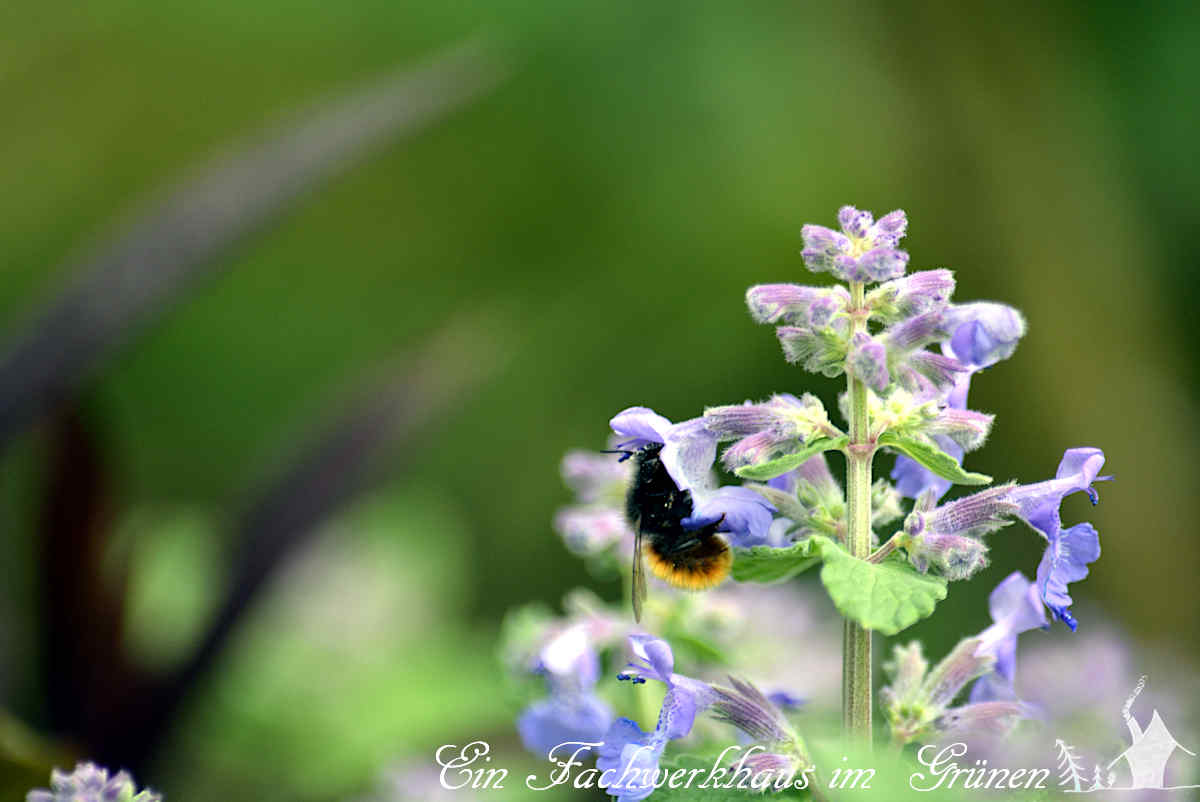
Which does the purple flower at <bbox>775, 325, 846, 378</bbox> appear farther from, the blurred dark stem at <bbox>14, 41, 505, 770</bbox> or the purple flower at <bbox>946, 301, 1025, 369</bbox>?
the blurred dark stem at <bbox>14, 41, 505, 770</bbox>

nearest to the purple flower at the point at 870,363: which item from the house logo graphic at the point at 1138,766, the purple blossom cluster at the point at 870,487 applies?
the purple blossom cluster at the point at 870,487

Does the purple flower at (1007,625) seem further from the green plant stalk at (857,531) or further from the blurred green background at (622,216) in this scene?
the blurred green background at (622,216)

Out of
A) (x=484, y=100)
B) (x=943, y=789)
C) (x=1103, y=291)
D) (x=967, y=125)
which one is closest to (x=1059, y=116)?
(x=967, y=125)

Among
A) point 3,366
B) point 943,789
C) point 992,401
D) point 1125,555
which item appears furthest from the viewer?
point 992,401

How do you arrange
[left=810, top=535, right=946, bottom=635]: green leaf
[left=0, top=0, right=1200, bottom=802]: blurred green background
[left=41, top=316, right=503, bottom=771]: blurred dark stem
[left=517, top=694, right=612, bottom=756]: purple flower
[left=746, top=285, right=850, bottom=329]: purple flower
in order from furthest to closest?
[left=0, top=0, right=1200, bottom=802]: blurred green background < [left=41, top=316, right=503, bottom=771]: blurred dark stem < [left=517, top=694, right=612, bottom=756]: purple flower < [left=746, top=285, right=850, bottom=329]: purple flower < [left=810, top=535, right=946, bottom=635]: green leaf

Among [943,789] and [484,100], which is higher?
[484,100]

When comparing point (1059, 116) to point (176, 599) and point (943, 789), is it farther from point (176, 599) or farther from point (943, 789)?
point (943, 789)

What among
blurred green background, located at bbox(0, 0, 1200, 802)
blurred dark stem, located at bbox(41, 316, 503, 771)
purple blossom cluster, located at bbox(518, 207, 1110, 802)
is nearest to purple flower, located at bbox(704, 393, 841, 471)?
purple blossom cluster, located at bbox(518, 207, 1110, 802)
